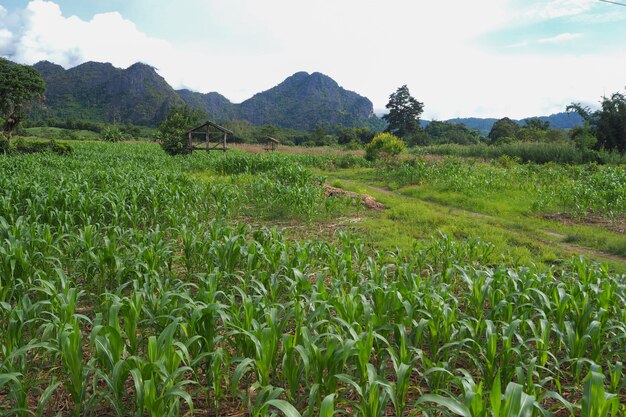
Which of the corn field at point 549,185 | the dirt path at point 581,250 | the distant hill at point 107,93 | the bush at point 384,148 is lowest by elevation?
the dirt path at point 581,250

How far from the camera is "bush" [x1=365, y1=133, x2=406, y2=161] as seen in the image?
75.5 ft

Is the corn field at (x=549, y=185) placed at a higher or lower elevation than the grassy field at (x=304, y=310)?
higher

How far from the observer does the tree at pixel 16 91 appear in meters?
35.1

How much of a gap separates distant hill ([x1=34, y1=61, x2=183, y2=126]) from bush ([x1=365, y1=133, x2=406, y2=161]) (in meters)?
81.0

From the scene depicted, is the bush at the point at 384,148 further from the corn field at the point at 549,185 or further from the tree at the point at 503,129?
the tree at the point at 503,129

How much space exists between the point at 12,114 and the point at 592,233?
140ft

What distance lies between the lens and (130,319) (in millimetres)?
2805

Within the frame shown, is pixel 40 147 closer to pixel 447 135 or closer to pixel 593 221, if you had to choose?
pixel 593 221

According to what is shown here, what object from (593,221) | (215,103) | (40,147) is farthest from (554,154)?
(215,103)

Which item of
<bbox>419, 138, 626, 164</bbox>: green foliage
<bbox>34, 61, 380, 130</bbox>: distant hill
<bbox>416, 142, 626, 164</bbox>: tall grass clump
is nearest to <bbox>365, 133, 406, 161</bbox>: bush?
<bbox>416, 142, 626, 164</bbox>: tall grass clump

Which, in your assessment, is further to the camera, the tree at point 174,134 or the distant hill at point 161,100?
the distant hill at point 161,100

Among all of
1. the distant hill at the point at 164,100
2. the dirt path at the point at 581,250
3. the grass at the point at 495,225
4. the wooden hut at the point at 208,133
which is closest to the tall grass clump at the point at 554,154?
the grass at the point at 495,225

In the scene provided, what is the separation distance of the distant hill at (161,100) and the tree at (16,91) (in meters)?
50.6

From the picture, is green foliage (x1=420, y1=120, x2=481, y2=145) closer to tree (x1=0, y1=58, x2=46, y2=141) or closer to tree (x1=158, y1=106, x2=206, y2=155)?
tree (x1=158, y1=106, x2=206, y2=155)
